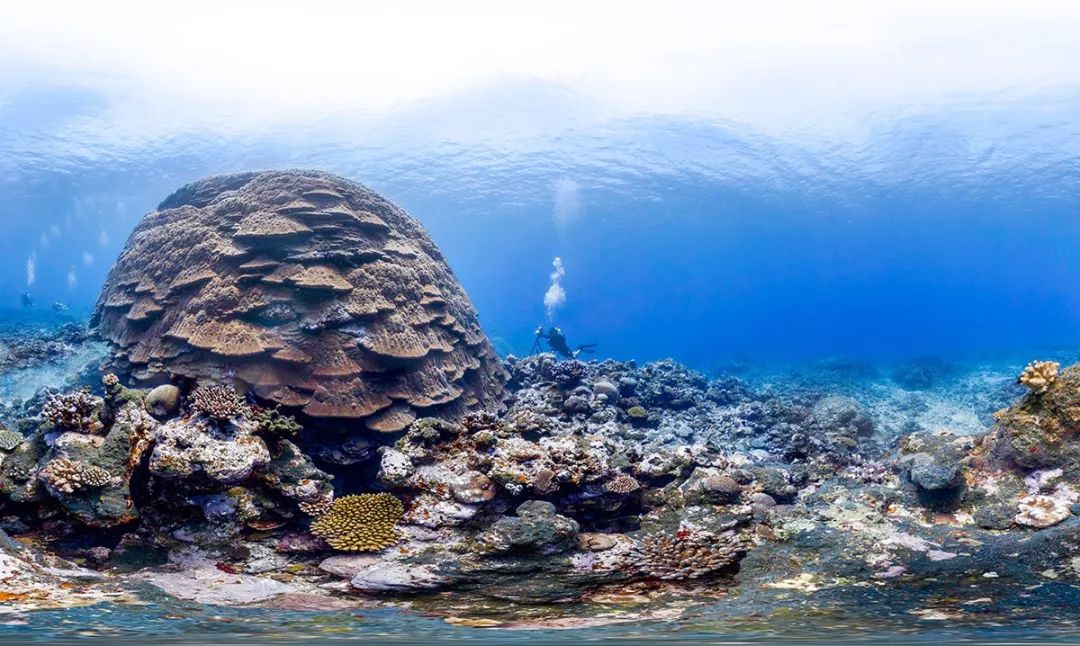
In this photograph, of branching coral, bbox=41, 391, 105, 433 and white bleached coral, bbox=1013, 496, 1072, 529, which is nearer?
white bleached coral, bbox=1013, 496, 1072, 529

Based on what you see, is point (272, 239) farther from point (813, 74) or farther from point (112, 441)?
point (813, 74)

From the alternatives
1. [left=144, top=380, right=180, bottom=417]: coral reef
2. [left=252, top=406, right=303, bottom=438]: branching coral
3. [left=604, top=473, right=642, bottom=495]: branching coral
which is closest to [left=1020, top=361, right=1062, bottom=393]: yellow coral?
[left=604, top=473, right=642, bottom=495]: branching coral

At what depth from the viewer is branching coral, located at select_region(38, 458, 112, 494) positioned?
576 centimetres

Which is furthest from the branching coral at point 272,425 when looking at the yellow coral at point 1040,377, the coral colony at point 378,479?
the yellow coral at point 1040,377

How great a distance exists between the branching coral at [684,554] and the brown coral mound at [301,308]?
4.61m

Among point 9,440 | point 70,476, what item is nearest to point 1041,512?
point 70,476

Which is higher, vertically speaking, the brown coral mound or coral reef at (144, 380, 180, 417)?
the brown coral mound

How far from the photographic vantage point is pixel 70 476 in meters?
5.79

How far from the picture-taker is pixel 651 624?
15.1ft

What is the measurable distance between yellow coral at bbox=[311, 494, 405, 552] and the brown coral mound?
206cm

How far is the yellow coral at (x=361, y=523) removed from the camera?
6.21 meters

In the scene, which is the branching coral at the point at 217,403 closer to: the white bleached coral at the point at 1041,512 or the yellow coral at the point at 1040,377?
the white bleached coral at the point at 1041,512

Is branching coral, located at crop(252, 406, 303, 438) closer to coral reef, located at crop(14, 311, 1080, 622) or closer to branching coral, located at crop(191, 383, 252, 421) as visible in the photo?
coral reef, located at crop(14, 311, 1080, 622)

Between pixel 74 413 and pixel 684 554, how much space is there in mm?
7180
